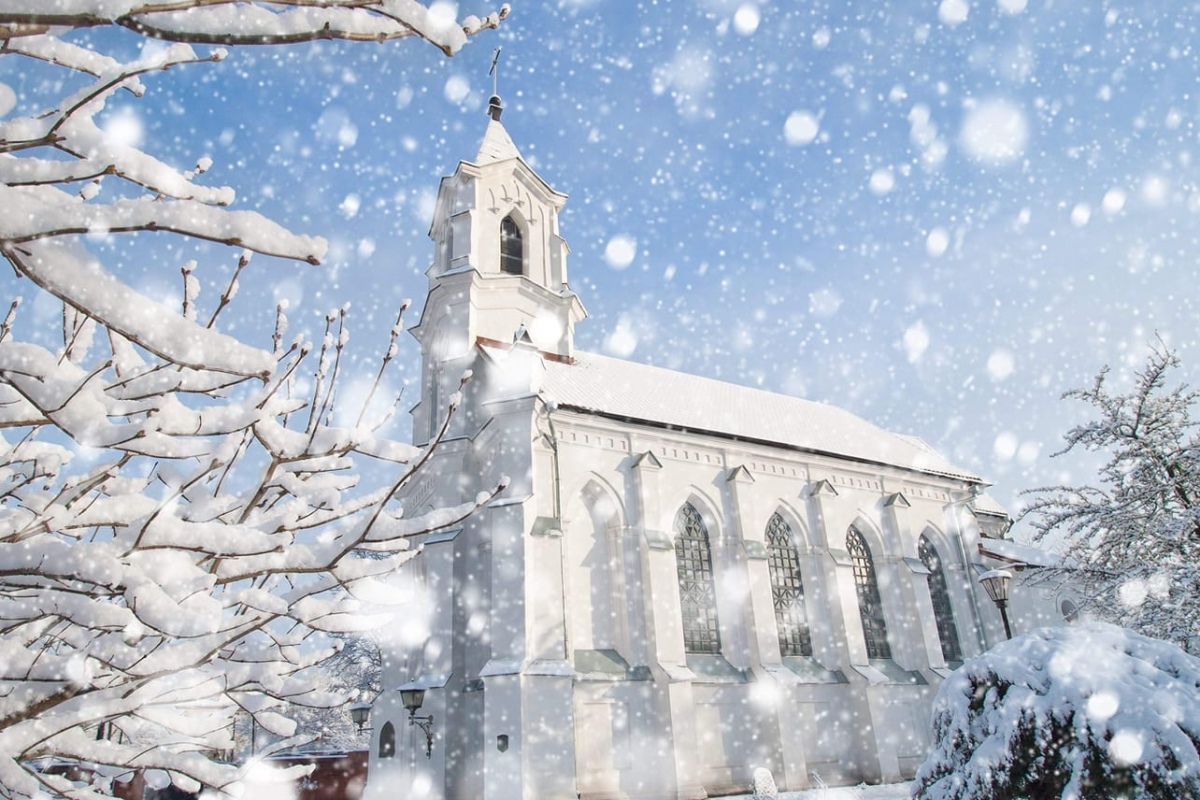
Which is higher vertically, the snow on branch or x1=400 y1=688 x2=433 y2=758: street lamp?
the snow on branch

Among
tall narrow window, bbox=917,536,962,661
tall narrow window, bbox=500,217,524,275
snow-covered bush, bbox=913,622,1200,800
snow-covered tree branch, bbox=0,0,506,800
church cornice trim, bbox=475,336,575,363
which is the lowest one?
snow-covered bush, bbox=913,622,1200,800

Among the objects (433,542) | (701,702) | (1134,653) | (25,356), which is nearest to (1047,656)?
(1134,653)

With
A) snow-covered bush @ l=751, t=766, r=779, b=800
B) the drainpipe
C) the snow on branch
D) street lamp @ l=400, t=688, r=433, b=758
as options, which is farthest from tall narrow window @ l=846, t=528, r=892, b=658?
the snow on branch

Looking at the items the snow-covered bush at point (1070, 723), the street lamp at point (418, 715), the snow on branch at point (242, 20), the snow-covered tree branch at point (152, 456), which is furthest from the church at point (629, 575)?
the snow on branch at point (242, 20)

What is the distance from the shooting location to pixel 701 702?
16422mm

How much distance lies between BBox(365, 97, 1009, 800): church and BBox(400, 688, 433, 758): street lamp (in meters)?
0.06

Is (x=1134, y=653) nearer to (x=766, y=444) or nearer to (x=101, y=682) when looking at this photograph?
(x=101, y=682)

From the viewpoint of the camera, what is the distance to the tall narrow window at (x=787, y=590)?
19.1 m

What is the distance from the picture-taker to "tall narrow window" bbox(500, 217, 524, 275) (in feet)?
76.1

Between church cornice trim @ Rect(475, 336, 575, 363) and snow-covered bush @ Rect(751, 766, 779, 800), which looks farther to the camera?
church cornice trim @ Rect(475, 336, 575, 363)

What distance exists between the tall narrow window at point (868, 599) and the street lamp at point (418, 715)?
40.2ft

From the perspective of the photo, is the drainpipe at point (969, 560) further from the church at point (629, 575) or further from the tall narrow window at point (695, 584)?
the tall narrow window at point (695, 584)

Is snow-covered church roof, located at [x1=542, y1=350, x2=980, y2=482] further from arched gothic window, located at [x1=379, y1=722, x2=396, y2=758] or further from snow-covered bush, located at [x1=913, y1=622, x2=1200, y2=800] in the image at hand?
snow-covered bush, located at [x1=913, y1=622, x2=1200, y2=800]

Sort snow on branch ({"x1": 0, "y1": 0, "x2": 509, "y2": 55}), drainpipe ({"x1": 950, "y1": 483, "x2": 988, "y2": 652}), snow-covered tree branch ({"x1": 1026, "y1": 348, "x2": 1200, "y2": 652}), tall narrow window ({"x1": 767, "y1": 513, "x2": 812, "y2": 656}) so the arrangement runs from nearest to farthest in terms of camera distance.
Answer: snow on branch ({"x1": 0, "y1": 0, "x2": 509, "y2": 55}), snow-covered tree branch ({"x1": 1026, "y1": 348, "x2": 1200, "y2": 652}), tall narrow window ({"x1": 767, "y1": 513, "x2": 812, "y2": 656}), drainpipe ({"x1": 950, "y1": 483, "x2": 988, "y2": 652})
